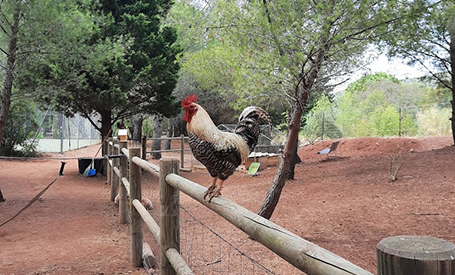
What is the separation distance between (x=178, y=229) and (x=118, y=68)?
822cm

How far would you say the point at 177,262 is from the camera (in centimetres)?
226

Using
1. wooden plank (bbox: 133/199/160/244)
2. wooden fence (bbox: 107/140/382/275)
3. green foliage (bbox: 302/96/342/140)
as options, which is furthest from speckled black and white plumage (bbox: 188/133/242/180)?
green foliage (bbox: 302/96/342/140)

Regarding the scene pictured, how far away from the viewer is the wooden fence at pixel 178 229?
1.01m

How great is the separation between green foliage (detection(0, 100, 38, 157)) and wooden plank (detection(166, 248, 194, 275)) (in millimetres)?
13732

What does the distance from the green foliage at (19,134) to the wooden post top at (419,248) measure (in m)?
15.4

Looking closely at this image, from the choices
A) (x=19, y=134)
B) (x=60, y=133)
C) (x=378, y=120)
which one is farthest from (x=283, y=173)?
(x=60, y=133)

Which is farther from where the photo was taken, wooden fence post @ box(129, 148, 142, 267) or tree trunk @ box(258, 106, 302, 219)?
tree trunk @ box(258, 106, 302, 219)

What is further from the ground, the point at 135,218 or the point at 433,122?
the point at 433,122

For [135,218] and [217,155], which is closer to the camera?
[217,155]

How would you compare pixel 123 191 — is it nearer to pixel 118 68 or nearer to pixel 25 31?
pixel 25 31

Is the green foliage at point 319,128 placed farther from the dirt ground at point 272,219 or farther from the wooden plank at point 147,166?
the wooden plank at point 147,166

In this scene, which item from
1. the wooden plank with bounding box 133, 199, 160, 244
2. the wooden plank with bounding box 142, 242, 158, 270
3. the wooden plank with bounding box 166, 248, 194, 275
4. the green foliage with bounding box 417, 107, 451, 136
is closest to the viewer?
the wooden plank with bounding box 166, 248, 194, 275

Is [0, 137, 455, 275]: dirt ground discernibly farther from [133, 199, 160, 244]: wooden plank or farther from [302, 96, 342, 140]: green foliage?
[302, 96, 342, 140]: green foliage

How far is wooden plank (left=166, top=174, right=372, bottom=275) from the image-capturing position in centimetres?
94
